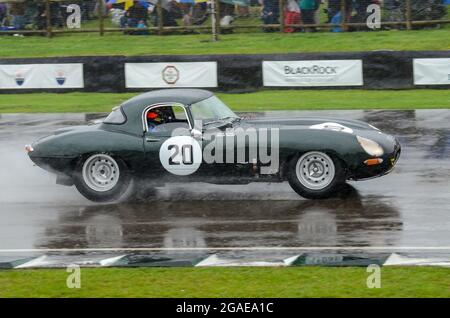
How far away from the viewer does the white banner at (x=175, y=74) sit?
2200 centimetres

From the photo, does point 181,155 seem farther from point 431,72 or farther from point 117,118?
point 431,72

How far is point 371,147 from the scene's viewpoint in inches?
432

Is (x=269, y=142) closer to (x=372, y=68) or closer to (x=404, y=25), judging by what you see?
(x=372, y=68)

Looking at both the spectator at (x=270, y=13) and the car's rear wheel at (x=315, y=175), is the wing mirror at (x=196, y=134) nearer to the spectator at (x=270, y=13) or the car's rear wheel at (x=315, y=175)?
the car's rear wheel at (x=315, y=175)

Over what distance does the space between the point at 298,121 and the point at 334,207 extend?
1413 mm

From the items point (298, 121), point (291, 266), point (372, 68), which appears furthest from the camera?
point (372, 68)

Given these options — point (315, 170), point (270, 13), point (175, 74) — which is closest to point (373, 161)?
point (315, 170)

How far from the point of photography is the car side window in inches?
456

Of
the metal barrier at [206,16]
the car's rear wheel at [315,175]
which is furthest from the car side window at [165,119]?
the metal barrier at [206,16]

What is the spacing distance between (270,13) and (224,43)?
183 cm

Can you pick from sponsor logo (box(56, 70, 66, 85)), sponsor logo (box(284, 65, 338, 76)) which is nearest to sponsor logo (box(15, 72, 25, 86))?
sponsor logo (box(56, 70, 66, 85))

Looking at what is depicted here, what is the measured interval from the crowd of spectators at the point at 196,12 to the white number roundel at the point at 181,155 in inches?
631

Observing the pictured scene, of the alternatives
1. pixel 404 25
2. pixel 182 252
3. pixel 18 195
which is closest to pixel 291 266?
pixel 182 252
